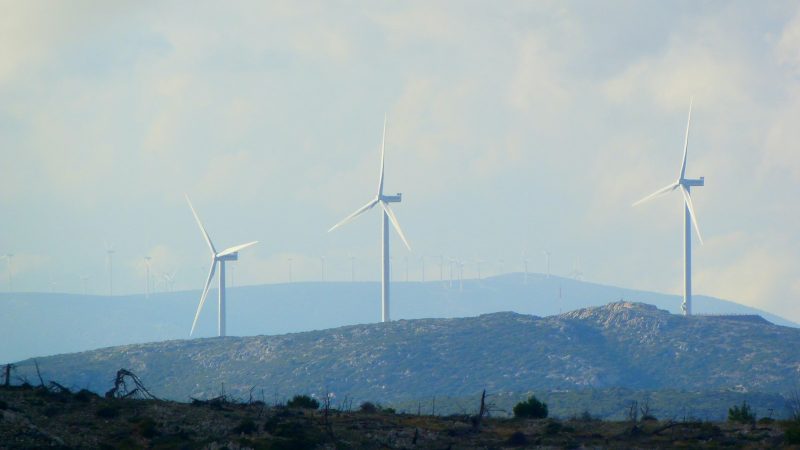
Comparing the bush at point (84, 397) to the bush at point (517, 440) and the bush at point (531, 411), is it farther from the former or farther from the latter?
the bush at point (531, 411)

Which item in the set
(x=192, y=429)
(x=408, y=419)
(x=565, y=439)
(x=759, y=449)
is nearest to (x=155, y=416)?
(x=192, y=429)

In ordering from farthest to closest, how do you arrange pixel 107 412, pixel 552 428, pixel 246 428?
pixel 552 428 → pixel 107 412 → pixel 246 428

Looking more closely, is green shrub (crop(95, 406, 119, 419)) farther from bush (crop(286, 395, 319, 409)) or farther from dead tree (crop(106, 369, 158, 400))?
bush (crop(286, 395, 319, 409))

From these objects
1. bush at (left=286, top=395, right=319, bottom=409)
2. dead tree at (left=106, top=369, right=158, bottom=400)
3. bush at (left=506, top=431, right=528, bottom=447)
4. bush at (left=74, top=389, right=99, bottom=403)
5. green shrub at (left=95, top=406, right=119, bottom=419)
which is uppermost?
dead tree at (left=106, top=369, right=158, bottom=400)

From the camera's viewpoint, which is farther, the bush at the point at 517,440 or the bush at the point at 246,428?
the bush at the point at 517,440

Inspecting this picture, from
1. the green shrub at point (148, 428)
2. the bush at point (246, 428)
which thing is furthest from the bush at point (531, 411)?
the green shrub at point (148, 428)

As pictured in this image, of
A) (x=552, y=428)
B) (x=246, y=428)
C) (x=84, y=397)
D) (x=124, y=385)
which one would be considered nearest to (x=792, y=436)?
(x=552, y=428)

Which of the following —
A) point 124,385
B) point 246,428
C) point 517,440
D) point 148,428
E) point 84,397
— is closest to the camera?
point 148,428

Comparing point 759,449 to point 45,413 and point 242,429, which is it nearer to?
point 242,429

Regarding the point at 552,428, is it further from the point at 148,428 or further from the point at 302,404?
the point at 148,428

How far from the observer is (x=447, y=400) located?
651 feet

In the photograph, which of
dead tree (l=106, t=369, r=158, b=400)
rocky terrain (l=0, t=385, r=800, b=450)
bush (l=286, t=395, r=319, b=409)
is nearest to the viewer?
rocky terrain (l=0, t=385, r=800, b=450)

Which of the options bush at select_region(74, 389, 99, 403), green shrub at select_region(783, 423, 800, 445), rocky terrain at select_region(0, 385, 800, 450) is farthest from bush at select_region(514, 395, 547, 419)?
bush at select_region(74, 389, 99, 403)

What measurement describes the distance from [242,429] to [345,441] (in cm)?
515
